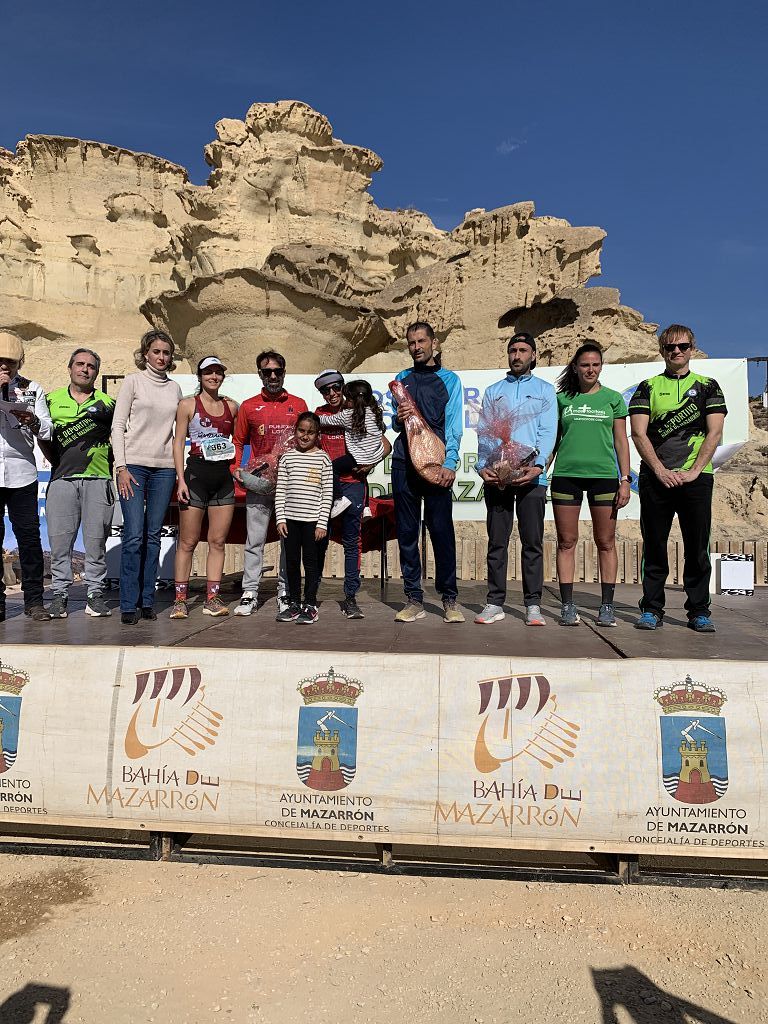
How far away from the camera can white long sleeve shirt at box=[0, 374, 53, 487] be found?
162 inches

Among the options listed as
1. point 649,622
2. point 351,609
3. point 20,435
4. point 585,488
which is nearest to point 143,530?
point 20,435

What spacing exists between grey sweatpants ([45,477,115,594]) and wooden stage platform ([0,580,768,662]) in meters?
0.39

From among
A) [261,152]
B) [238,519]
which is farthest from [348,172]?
[238,519]

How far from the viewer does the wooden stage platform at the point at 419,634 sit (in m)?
3.35

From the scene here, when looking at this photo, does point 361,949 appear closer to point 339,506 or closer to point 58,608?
point 339,506

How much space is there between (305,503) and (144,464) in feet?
3.67

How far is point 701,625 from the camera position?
3.88 m

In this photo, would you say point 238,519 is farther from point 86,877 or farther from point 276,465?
point 86,877

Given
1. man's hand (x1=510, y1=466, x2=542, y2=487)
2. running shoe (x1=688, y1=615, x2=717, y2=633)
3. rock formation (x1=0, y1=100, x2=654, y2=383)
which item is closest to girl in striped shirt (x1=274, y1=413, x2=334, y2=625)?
man's hand (x1=510, y1=466, x2=542, y2=487)

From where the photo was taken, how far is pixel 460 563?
8.02 metres

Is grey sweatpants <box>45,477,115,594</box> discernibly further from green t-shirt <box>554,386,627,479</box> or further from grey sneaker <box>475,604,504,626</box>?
green t-shirt <box>554,386,627,479</box>

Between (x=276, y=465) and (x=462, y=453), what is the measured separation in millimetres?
4357

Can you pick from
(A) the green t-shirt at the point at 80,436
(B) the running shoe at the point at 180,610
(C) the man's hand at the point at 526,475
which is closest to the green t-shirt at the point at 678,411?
(C) the man's hand at the point at 526,475

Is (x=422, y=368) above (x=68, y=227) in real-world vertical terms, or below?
below
